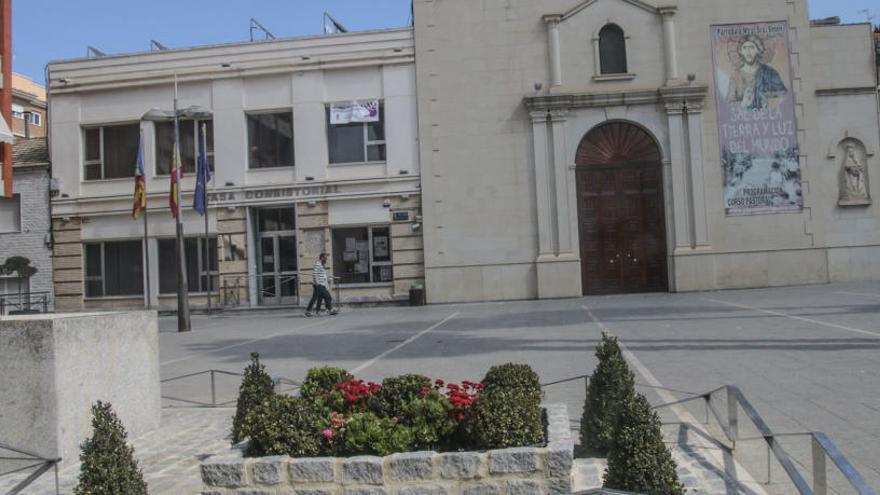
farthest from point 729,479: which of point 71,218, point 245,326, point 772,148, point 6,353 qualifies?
point 71,218

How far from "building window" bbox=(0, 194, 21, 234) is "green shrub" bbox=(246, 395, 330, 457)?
27456 mm

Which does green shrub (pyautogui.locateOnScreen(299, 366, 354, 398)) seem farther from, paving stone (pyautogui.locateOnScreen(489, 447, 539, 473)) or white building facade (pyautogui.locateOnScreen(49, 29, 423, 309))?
white building facade (pyautogui.locateOnScreen(49, 29, 423, 309))

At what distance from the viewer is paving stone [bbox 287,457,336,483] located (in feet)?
14.5

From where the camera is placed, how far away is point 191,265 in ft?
90.5

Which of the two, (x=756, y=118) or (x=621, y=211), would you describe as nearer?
(x=756, y=118)

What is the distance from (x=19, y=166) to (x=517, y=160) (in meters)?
18.3

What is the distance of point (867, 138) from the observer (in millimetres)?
25672

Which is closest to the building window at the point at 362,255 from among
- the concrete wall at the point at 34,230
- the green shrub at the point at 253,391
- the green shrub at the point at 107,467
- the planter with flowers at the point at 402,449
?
the concrete wall at the point at 34,230

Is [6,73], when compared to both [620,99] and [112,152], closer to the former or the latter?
[112,152]

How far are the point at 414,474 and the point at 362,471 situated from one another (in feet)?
0.99

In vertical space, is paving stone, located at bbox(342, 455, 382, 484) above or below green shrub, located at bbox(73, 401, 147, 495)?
below

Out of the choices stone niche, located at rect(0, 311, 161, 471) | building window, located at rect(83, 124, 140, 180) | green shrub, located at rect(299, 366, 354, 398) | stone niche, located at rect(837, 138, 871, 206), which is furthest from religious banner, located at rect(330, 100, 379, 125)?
green shrub, located at rect(299, 366, 354, 398)

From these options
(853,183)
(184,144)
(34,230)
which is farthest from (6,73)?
(853,183)

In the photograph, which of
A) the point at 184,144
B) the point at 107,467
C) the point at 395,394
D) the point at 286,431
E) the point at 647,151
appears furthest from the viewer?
the point at 184,144
